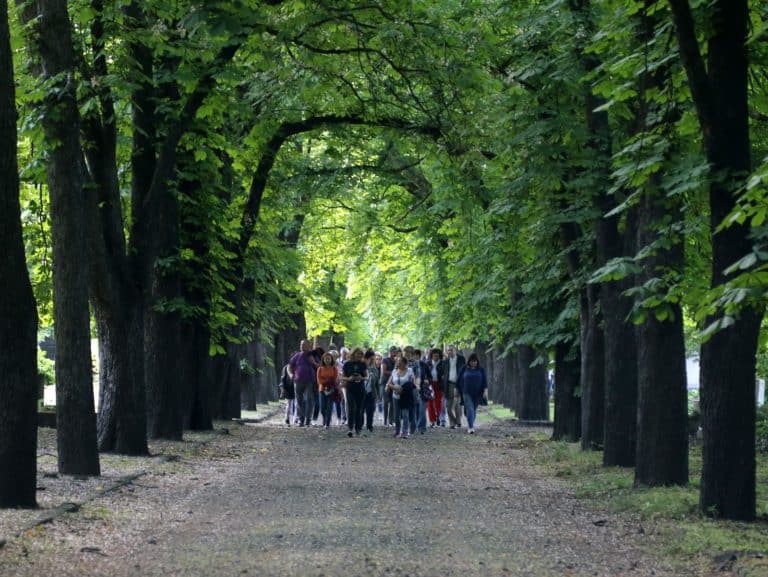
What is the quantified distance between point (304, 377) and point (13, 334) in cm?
1967

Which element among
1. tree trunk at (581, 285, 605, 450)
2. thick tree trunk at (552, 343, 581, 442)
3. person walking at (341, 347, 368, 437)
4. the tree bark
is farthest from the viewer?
person walking at (341, 347, 368, 437)

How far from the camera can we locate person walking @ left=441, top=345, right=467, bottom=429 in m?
32.6

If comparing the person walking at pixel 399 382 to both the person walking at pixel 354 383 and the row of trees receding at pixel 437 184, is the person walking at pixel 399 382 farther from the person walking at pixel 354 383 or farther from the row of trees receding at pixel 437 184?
the row of trees receding at pixel 437 184

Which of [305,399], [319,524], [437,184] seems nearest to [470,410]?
[305,399]

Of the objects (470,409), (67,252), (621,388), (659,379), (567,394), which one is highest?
(67,252)

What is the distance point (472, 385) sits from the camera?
1245 inches

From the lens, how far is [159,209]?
2122cm

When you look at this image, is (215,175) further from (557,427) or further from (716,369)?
(716,369)

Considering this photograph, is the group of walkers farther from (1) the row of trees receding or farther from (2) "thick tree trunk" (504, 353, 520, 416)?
(2) "thick tree trunk" (504, 353, 520, 416)

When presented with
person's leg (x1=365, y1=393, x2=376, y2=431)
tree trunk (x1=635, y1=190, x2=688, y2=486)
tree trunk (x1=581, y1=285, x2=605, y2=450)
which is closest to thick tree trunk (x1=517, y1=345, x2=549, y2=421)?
person's leg (x1=365, y1=393, x2=376, y2=431)

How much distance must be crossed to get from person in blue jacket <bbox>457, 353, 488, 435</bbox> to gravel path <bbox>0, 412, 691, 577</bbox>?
10.3 m

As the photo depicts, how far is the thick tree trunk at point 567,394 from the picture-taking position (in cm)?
2658

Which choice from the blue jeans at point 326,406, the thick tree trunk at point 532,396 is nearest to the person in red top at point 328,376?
the blue jeans at point 326,406

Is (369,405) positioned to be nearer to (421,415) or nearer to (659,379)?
(421,415)
